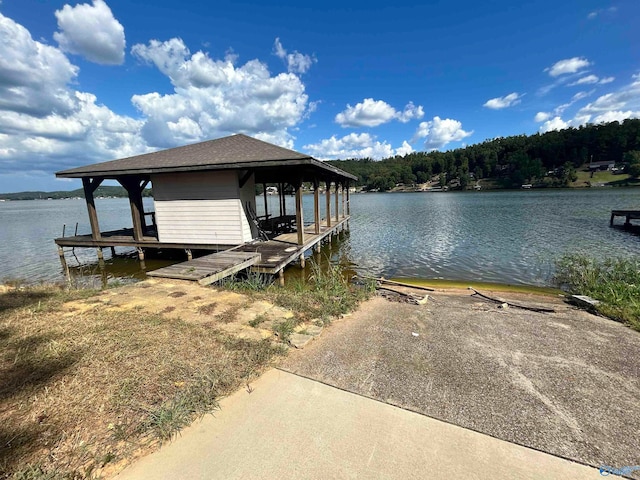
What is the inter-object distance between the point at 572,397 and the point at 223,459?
10.8 ft

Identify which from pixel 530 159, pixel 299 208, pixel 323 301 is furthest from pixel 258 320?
pixel 530 159

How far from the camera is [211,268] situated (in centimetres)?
732

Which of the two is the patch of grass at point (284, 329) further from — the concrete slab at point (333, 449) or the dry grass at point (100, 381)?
the concrete slab at point (333, 449)

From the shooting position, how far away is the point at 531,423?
253cm

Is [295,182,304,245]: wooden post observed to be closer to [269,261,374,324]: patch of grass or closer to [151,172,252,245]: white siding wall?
[151,172,252,245]: white siding wall

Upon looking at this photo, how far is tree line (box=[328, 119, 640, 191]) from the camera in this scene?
7900 cm

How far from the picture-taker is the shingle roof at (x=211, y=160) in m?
8.82

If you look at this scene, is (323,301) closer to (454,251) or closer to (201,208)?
(201,208)

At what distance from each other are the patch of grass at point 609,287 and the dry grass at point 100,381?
6.09 m

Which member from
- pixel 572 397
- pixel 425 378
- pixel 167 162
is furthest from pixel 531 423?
pixel 167 162

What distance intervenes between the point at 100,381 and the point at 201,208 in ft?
28.4

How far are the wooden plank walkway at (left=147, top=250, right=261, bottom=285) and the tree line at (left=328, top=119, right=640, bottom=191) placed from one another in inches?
3238

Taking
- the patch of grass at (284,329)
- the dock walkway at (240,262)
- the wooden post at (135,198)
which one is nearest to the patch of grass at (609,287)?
the patch of grass at (284,329)

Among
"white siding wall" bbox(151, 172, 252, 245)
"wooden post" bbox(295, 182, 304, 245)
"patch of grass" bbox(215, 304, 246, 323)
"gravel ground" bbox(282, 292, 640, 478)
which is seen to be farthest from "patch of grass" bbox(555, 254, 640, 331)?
"white siding wall" bbox(151, 172, 252, 245)
